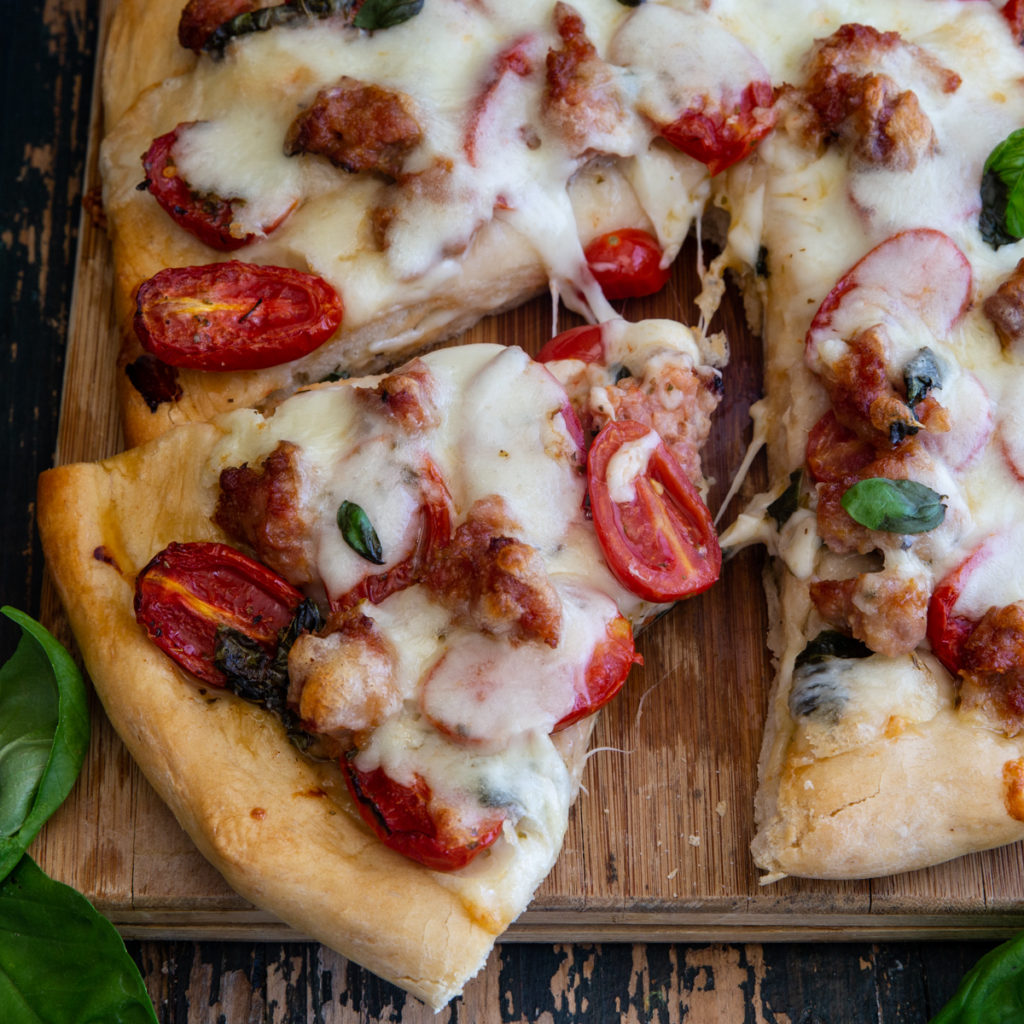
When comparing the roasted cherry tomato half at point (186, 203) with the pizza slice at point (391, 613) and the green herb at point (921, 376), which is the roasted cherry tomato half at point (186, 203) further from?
the green herb at point (921, 376)

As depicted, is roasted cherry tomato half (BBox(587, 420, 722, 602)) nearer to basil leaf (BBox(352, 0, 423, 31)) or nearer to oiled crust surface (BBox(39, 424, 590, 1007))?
oiled crust surface (BBox(39, 424, 590, 1007))

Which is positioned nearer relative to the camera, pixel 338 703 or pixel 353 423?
pixel 338 703

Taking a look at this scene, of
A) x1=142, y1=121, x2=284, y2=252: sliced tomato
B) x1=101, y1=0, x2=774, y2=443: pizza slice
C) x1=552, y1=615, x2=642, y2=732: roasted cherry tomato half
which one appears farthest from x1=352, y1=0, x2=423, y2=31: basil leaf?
x1=552, y1=615, x2=642, y2=732: roasted cherry tomato half

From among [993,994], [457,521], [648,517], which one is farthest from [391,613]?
[993,994]

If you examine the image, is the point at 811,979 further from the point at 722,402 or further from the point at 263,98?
the point at 263,98

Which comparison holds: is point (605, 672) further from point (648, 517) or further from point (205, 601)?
point (205, 601)

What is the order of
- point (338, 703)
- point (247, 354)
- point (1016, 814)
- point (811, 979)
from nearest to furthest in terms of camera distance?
point (338, 703), point (1016, 814), point (247, 354), point (811, 979)

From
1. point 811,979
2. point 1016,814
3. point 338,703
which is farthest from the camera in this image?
point 811,979

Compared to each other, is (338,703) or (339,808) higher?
(338,703)

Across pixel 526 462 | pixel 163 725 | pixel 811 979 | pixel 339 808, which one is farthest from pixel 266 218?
pixel 811 979
